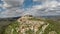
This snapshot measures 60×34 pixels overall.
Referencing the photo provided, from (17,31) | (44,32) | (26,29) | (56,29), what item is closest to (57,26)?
(56,29)

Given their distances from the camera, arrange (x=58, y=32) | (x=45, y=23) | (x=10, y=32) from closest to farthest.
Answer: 1. (x=58, y=32)
2. (x=45, y=23)
3. (x=10, y=32)

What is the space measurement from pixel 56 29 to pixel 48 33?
3.01 feet

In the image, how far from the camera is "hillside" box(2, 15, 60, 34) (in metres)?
14.9

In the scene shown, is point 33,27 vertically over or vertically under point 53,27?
under

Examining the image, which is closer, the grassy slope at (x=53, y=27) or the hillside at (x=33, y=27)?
the grassy slope at (x=53, y=27)

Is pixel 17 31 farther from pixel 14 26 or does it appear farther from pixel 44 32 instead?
pixel 44 32

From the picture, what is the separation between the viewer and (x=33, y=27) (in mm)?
15570

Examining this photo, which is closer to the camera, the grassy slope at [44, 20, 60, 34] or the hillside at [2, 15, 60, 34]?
the grassy slope at [44, 20, 60, 34]

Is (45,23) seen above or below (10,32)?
above

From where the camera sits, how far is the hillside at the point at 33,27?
14898mm

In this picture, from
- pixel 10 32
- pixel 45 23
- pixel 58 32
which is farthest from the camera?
pixel 10 32

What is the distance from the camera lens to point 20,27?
1627cm

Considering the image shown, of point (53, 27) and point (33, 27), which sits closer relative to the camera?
point (53, 27)

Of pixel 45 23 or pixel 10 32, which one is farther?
pixel 10 32
